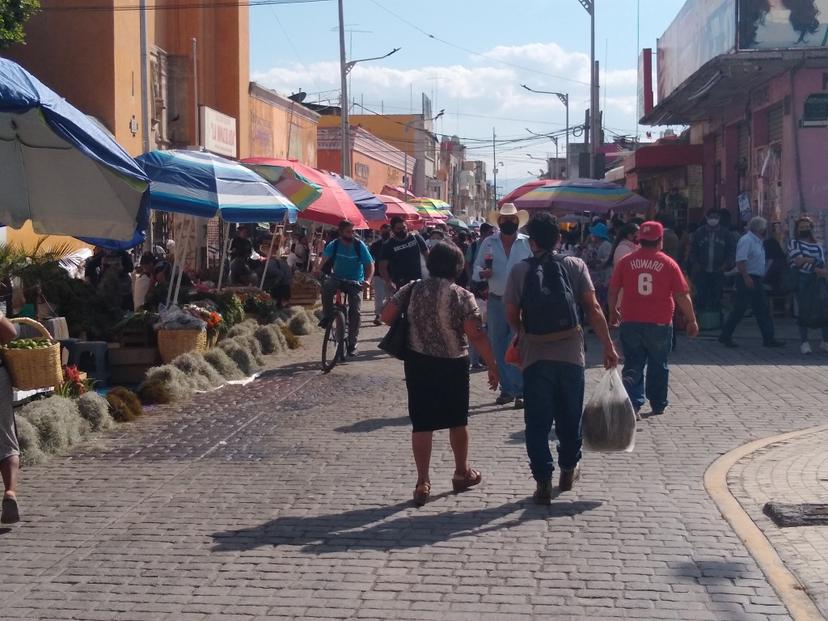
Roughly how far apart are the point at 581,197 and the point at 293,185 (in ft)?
24.5

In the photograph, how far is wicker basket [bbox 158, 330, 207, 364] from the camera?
13.1 metres

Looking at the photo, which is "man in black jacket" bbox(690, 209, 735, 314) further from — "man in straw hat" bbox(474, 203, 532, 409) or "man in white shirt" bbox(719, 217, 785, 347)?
"man in straw hat" bbox(474, 203, 532, 409)

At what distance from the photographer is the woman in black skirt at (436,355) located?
24.6ft

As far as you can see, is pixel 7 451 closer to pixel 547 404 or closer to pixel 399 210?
pixel 547 404

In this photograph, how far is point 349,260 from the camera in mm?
14727

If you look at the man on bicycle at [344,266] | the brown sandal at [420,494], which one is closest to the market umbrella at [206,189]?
the man on bicycle at [344,266]

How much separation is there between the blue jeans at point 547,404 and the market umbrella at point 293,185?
34.7 feet

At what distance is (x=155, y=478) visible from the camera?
838cm

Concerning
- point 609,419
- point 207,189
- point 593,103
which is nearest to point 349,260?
point 207,189

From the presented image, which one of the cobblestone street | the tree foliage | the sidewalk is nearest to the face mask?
the cobblestone street

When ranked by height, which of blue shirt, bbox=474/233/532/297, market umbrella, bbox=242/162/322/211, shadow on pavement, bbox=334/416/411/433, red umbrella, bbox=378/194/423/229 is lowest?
shadow on pavement, bbox=334/416/411/433

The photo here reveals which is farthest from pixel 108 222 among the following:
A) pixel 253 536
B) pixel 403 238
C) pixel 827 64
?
pixel 827 64

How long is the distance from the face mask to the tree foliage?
14644mm

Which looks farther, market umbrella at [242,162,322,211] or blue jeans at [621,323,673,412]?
market umbrella at [242,162,322,211]
